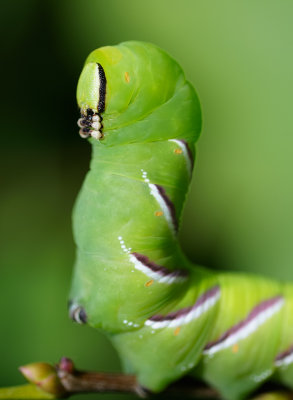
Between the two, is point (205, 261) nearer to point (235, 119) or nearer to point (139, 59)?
point (235, 119)

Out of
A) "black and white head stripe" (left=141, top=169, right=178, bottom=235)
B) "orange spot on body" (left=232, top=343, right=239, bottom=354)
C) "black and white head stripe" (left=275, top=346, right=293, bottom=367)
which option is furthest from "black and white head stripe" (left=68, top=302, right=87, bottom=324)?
"black and white head stripe" (left=275, top=346, right=293, bottom=367)

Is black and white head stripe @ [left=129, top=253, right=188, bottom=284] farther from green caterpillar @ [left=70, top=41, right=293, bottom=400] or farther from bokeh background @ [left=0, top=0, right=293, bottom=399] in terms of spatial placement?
bokeh background @ [left=0, top=0, right=293, bottom=399]

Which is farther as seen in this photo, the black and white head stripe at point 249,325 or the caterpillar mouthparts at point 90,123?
the black and white head stripe at point 249,325

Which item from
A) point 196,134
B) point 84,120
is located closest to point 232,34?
point 196,134

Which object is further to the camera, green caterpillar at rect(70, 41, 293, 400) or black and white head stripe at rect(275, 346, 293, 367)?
black and white head stripe at rect(275, 346, 293, 367)

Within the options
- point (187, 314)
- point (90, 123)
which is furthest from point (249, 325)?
point (90, 123)

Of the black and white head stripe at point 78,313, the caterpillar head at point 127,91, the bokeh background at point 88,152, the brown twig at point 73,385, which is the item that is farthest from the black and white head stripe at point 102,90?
the bokeh background at point 88,152

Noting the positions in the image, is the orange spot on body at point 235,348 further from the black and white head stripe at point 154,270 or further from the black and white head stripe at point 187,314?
the black and white head stripe at point 154,270

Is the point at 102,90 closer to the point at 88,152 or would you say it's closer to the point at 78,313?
the point at 78,313
